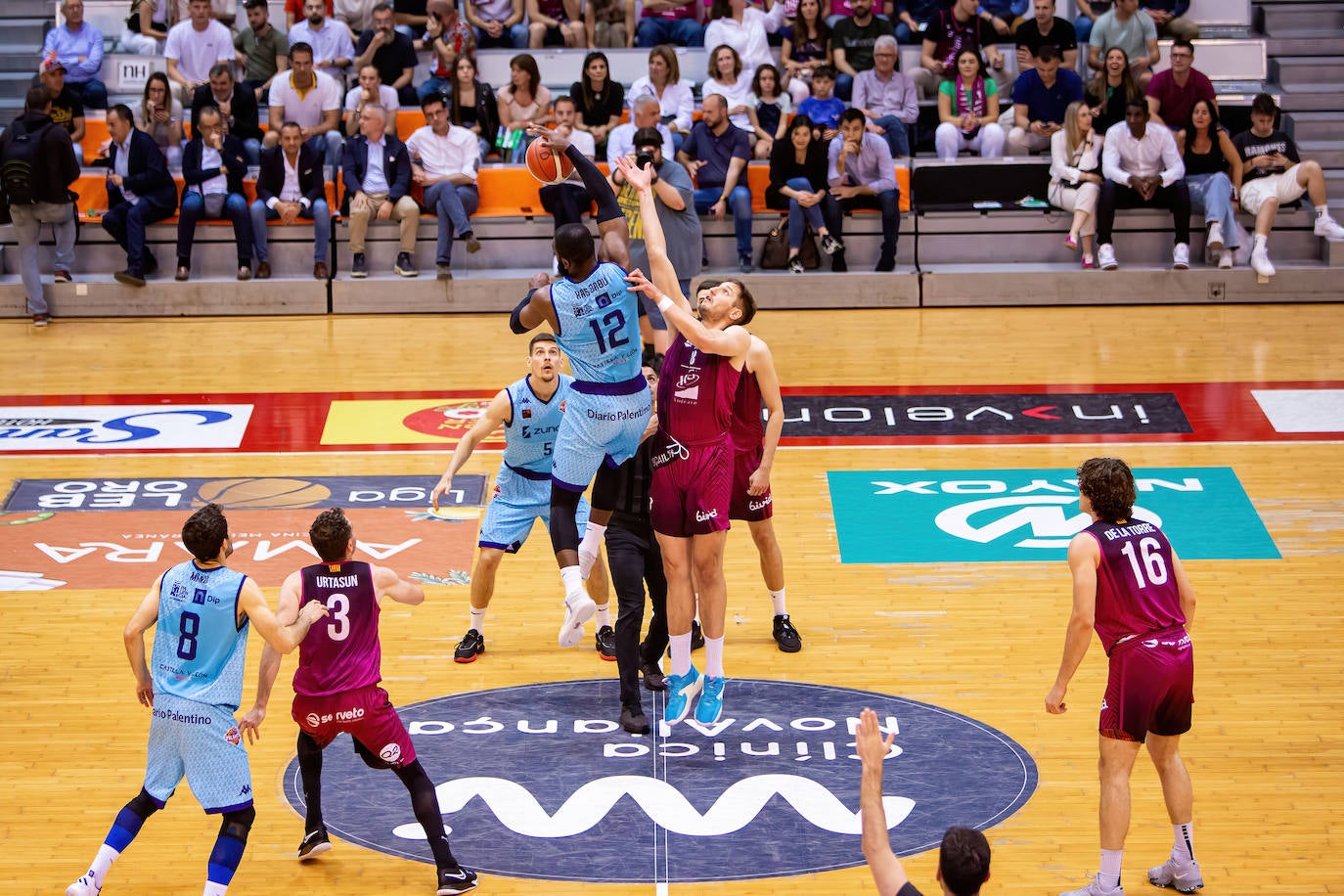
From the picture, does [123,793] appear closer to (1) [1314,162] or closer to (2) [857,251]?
(2) [857,251]

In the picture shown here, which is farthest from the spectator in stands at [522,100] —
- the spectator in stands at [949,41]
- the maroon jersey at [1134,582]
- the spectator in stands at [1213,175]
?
the maroon jersey at [1134,582]

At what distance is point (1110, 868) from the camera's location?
245 inches

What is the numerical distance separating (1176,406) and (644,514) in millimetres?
6465

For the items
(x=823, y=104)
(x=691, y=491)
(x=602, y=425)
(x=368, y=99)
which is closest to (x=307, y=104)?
(x=368, y=99)

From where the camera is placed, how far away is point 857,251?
642 inches

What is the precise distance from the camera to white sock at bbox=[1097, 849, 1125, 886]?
244 inches

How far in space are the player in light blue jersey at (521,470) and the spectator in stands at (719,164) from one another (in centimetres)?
736

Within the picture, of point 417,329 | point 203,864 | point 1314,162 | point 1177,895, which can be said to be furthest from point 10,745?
point 1314,162

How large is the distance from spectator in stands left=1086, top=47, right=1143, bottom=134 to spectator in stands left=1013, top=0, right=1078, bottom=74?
0.91 m

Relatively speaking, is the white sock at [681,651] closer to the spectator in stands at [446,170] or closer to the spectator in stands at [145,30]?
the spectator in stands at [446,170]

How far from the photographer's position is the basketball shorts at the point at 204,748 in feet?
20.1

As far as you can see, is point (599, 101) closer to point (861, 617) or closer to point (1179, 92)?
point (1179, 92)

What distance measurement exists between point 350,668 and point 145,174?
1077cm

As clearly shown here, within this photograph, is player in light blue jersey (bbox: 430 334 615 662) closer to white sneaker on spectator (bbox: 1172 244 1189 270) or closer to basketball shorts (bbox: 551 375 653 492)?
basketball shorts (bbox: 551 375 653 492)
